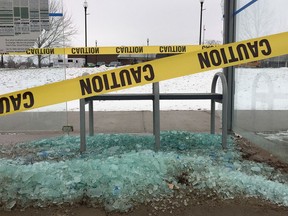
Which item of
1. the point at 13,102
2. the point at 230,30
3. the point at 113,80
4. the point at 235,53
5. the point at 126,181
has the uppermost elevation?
the point at 230,30

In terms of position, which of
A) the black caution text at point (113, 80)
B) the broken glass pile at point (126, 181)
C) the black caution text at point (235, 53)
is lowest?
the broken glass pile at point (126, 181)

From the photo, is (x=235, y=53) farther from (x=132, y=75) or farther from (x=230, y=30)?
(x=230, y=30)

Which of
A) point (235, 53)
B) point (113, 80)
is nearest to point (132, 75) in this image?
point (113, 80)

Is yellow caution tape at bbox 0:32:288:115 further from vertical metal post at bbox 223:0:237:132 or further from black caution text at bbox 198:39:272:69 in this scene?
vertical metal post at bbox 223:0:237:132

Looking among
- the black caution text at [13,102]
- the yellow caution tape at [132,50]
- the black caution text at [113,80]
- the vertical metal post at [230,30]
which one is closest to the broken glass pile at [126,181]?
the black caution text at [13,102]

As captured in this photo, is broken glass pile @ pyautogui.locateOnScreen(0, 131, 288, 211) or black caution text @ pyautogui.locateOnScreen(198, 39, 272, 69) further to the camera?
black caution text @ pyautogui.locateOnScreen(198, 39, 272, 69)

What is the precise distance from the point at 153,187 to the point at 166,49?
1329cm

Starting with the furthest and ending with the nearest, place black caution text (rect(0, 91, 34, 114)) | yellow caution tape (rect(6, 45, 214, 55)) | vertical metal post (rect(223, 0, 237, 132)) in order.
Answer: yellow caution tape (rect(6, 45, 214, 55)) → vertical metal post (rect(223, 0, 237, 132)) → black caution text (rect(0, 91, 34, 114))

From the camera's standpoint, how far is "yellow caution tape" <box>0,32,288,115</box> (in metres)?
3.61

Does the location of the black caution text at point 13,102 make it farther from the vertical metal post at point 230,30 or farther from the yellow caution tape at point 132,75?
the vertical metal post at point 230,30

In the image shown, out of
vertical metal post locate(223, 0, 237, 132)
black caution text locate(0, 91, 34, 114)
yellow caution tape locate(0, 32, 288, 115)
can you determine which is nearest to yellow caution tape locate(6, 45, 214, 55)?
vertical metal post locate(223, 0, 237, 132)

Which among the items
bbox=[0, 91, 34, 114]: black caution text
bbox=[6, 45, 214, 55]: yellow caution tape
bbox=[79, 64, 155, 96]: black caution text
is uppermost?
bbox=[6, 45, 214, 55]: yellow caution tape

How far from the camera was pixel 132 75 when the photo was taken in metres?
3.62

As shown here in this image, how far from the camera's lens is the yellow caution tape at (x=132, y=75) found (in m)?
3.61
